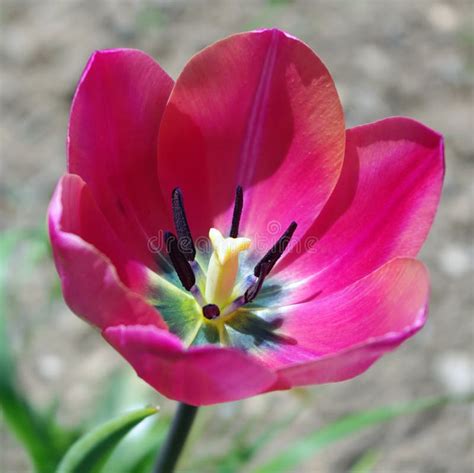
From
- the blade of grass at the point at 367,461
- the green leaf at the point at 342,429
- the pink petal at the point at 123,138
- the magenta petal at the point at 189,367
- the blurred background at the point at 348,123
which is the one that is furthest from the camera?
the blurred background at the point at 348,123

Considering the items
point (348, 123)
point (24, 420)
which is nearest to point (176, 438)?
point (24, 420)

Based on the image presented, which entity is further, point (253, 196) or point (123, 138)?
point (253, 196)

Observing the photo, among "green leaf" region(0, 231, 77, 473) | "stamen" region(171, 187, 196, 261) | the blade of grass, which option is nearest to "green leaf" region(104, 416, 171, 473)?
"green leaf" region(0, 231, 77, 473)

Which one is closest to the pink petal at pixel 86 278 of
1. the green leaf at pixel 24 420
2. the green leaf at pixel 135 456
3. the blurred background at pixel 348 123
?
the green leaf at pixel 24 420

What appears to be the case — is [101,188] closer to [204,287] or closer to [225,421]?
[204,287]

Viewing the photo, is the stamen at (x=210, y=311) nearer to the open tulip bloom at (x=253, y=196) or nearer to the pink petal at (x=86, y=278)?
the open tulip bloom at (x=253, y=196)

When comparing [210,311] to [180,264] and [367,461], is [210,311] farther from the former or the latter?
[367,461]
